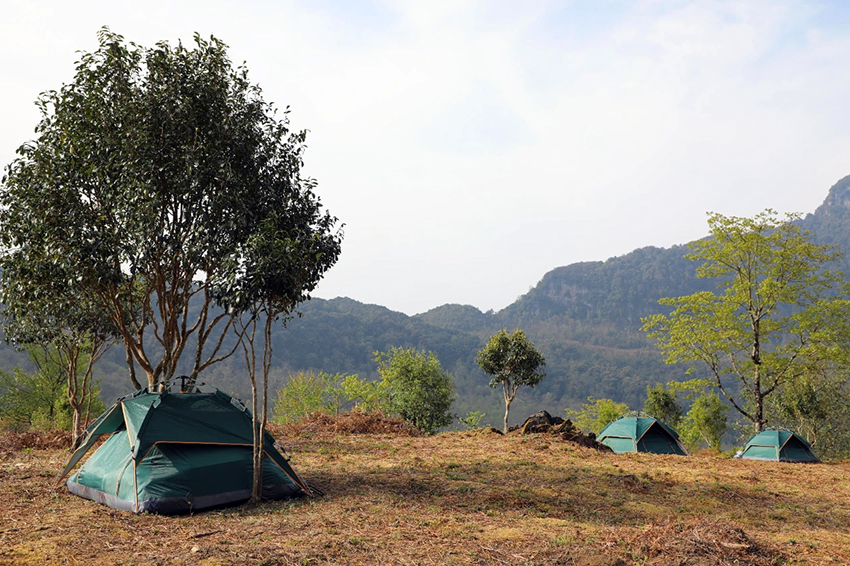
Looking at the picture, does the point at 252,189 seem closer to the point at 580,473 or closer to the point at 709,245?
the point at 580,473

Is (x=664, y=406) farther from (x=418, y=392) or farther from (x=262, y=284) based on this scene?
(x=262, y=284)

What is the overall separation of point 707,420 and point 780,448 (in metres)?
31.0

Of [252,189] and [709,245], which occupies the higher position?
[709,245]

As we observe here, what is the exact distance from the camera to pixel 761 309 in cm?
3058

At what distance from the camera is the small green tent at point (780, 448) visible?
2408cm

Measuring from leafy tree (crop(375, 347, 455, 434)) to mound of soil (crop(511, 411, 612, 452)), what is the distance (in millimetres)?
15046

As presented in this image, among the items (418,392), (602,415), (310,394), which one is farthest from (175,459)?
(602,415)

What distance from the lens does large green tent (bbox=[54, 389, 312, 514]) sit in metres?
9.20

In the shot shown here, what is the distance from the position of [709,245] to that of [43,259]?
3284 cm

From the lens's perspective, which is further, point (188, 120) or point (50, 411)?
point (50, 411)

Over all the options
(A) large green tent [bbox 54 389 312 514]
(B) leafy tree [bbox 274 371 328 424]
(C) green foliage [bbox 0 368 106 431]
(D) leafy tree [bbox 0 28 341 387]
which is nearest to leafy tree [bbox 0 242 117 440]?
(D) leafy tree [bbox 0 28 341 387]

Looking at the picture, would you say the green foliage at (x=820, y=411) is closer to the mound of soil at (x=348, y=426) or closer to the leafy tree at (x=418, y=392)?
the leafy tree at (x=418, y=392)

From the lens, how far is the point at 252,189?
1292cm

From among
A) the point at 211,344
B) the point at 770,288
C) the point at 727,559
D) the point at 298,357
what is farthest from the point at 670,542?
the point at 298,357
